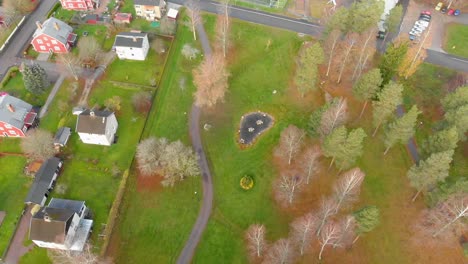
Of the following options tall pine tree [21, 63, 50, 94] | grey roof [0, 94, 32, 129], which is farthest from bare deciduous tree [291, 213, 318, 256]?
tall pine tree [21, 63, 50, 94]

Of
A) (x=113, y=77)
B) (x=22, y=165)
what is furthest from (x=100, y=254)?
(x=113, y=77)

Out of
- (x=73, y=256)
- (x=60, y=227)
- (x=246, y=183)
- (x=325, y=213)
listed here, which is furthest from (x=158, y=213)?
(x=325, y=213)

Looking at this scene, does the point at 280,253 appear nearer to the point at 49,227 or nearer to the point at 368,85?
the point at 368,85

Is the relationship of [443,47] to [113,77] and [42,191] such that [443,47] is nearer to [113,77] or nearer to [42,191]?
[113,77]

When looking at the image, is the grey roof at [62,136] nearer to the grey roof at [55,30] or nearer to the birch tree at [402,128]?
the grey roof at [55,30]

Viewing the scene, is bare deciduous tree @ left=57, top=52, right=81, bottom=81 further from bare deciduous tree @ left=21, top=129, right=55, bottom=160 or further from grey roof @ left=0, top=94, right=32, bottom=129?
bare deciduous tree @ left=21, top=129, right=55, bottom=160
